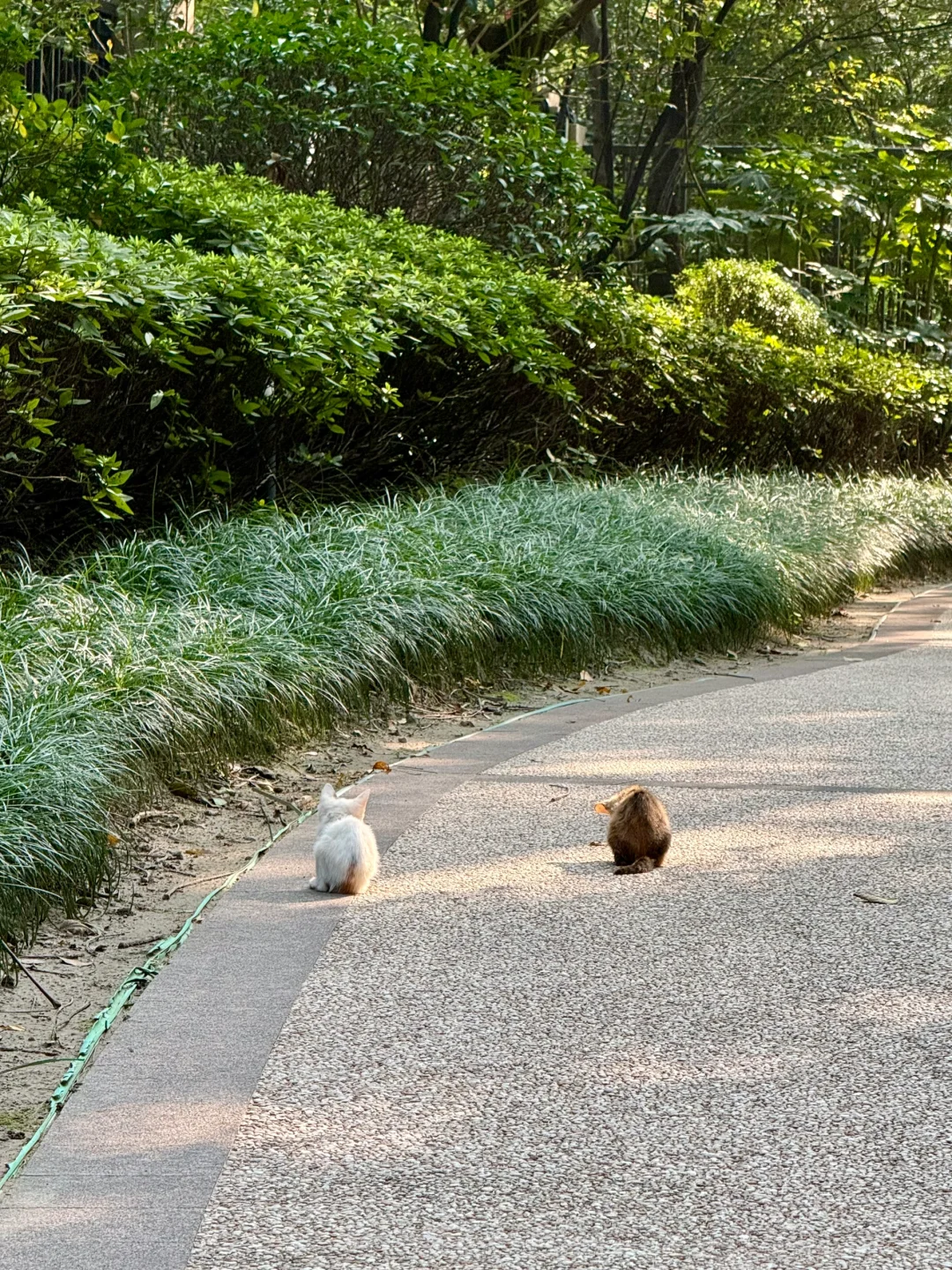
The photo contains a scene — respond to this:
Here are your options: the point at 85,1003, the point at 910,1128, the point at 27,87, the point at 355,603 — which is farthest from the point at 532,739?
the point at 27,87


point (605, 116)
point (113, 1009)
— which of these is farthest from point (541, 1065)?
point (605, 116)

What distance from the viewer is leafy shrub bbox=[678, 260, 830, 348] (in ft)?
49.0

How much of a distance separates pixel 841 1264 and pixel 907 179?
16.6 meters

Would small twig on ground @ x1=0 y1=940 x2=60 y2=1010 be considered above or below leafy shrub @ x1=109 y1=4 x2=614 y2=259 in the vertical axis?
below

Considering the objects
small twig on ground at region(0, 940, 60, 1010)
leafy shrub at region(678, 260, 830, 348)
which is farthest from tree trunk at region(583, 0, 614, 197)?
small twig on ground at region(0, 940, 60, 1010)

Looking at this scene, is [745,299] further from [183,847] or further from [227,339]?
[183,847]

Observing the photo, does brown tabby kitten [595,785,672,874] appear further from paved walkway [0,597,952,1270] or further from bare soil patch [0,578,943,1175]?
bare soil patch [0,578,943,1175]

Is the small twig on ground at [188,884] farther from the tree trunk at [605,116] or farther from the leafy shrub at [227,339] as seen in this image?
the tree trunk at [605,116]

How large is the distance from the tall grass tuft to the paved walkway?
0.59 metres

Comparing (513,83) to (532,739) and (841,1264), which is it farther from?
(841,1264)

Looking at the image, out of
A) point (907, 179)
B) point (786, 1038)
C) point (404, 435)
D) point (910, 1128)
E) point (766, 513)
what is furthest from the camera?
point (907, 179)

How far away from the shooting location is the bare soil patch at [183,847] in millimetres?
3170

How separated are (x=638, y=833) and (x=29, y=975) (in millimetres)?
1756

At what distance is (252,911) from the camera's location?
3957mm
